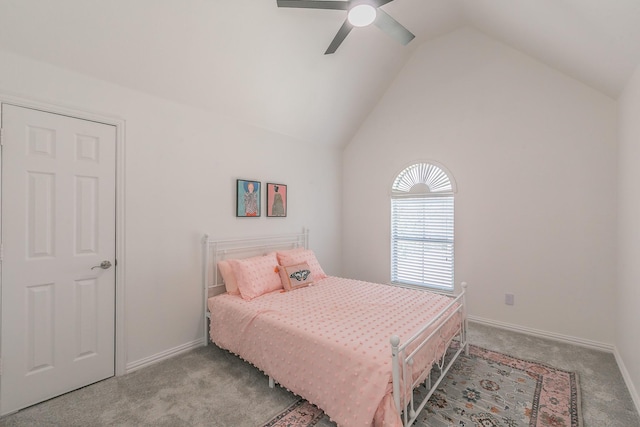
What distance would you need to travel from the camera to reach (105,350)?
2494 millimetres

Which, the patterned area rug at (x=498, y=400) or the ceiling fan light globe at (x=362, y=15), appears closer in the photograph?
the patterned area rug at (x=498, y=400)

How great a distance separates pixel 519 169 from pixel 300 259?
112 inches

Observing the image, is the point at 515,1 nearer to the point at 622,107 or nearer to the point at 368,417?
the point at 622,107

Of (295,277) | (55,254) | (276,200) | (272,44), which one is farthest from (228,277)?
(272,44)

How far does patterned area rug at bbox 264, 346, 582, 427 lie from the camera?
6.45ft

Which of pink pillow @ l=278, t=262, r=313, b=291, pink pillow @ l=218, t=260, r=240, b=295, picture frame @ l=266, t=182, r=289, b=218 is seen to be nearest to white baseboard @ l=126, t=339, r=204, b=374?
pink pillow @ l=218, t=260, r=240, b=295

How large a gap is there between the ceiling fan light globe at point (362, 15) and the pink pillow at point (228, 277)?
255 cm

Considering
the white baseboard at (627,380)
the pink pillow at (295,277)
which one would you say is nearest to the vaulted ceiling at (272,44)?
the pink pillow at (295,277)

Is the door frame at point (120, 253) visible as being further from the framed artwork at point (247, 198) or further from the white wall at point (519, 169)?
the white wall at point (519, 169)

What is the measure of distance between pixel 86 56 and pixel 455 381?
3.95m

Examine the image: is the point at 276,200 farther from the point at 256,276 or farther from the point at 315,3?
the point at 315,3

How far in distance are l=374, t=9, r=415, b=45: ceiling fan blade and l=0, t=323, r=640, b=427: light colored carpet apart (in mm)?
2948

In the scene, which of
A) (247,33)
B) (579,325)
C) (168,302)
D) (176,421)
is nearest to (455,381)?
(579,325)

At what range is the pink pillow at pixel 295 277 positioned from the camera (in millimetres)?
3258
